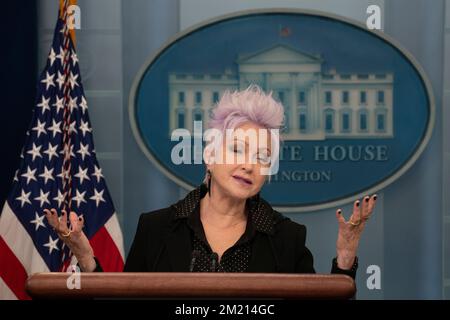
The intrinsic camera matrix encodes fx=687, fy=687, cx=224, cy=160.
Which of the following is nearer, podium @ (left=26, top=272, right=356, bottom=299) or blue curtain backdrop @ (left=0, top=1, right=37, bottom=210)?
podium @ (left=26, top=272, right=356, bottom=299)

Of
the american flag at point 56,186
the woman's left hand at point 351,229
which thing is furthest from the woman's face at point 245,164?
the american flag at point 56,186

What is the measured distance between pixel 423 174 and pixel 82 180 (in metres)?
1.31

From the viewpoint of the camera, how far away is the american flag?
2455mm

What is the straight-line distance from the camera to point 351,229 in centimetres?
118

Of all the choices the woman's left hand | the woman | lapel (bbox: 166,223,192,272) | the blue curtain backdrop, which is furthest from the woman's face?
the blue curtain backdrop

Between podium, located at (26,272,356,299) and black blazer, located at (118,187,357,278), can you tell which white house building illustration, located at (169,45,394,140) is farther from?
podium, located at (26,272,356,299)

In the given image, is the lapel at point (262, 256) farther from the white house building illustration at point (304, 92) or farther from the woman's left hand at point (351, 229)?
the white house building illustration at point (304, 92)

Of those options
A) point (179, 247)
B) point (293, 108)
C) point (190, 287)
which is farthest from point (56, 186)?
point (190, 287)

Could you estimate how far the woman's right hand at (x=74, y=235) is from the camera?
123cm

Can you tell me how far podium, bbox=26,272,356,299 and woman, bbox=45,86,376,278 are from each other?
21.8 inches

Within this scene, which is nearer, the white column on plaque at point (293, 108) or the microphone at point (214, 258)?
the microphone at point (214, 258)

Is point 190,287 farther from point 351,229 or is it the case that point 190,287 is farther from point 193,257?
point 193,257

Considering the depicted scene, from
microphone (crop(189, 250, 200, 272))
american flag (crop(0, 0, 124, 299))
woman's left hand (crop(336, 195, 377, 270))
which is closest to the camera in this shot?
woman's left hand (crop(336, 195, 377, 270))

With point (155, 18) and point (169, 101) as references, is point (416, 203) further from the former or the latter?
point (155, 18)
